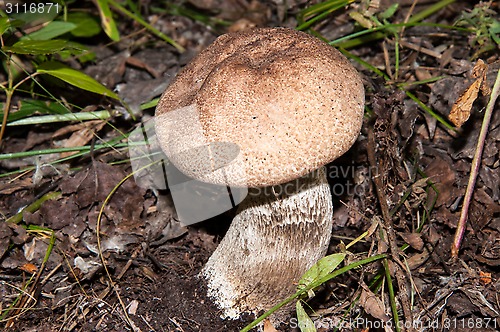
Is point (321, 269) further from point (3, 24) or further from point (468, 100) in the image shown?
point (3, 24)

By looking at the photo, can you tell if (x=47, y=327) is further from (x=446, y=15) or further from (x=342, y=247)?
(x=446, y=15)

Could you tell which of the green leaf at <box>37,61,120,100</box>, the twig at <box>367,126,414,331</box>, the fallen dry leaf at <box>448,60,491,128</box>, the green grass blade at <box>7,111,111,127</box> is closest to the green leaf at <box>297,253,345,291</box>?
the twig at <box>367,126,414,331</box>

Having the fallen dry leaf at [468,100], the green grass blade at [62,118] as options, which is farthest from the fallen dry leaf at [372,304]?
the green grass blade at [62,118]

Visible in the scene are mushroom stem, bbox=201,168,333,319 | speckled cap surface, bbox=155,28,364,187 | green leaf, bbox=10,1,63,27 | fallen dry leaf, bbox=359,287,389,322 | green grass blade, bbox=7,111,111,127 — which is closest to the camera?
speckled cap surface, bbox=155,28,364,187

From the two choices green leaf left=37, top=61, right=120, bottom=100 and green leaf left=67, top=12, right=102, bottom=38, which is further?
green leaf left=67, top=12, right=102, bottom=38

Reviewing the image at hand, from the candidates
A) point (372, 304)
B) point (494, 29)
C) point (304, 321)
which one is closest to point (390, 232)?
point (372, 304)

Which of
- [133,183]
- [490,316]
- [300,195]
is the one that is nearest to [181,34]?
[133,183]

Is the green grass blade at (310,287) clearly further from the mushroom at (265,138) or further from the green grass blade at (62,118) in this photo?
the green grass blade at (62,118)

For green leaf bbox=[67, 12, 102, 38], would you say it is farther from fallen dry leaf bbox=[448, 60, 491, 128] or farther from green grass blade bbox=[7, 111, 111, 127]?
fallen dry leaf bbox=[448, 60, 491, 128]
